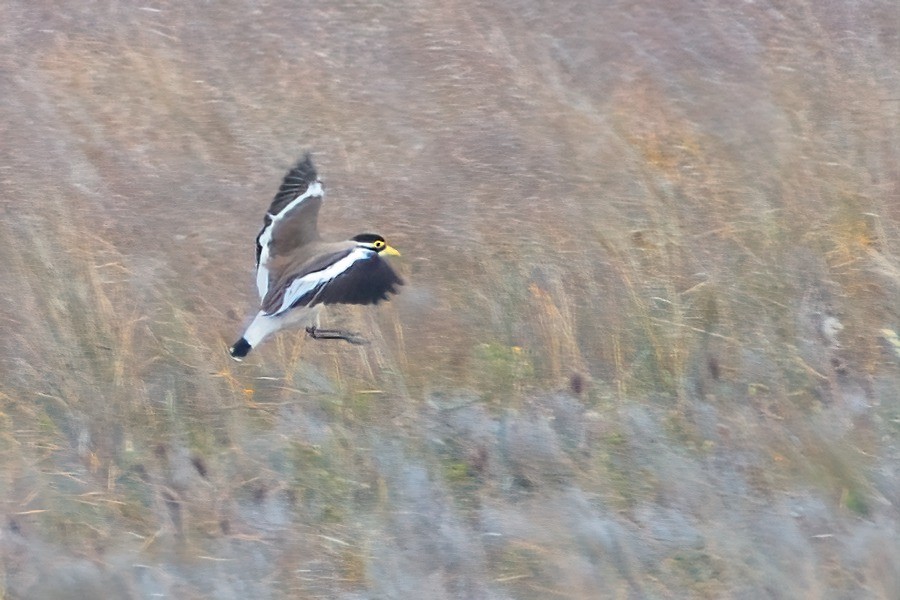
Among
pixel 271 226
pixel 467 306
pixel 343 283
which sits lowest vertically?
pixel 467 306

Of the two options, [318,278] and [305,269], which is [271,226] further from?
[318,278]

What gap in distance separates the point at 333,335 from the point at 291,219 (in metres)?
0.70

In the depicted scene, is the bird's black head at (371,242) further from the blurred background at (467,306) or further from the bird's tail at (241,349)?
the bird's tail at (241,349)

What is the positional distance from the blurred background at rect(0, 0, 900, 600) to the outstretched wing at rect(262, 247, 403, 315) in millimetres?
334

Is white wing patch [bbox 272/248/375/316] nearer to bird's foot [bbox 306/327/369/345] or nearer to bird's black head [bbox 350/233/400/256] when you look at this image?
bird's black head [bbox 350/233/400/256]

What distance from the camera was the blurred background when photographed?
471cm

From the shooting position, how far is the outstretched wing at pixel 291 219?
584cm

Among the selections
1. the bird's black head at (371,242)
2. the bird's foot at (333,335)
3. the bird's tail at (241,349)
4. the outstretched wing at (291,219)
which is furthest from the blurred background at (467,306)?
the bird's black head at (371,242)

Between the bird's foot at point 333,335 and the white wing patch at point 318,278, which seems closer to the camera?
the white wing patch at point 318,278

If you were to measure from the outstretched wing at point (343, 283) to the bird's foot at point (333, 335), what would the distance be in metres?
0.24

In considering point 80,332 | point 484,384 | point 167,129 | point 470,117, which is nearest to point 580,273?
point 484,384

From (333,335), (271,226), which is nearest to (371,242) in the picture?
(333,335)

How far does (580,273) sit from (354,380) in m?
1.20

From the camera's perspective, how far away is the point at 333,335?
5.52 meters
